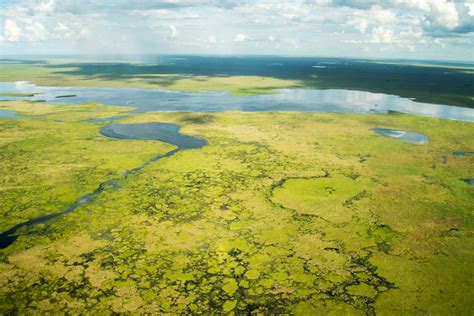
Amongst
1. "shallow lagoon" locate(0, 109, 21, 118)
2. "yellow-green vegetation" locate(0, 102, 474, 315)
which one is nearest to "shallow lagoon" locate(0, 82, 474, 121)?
"shallow lagoon" locate(0, 109, 21, 118)

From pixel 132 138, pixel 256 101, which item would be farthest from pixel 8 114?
pixel 256 101

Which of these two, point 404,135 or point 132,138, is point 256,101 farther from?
point 132,138

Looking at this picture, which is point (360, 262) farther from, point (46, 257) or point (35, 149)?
point (35, 149)

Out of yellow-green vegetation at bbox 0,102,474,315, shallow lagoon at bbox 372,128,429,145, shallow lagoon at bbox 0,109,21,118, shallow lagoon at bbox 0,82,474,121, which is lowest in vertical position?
yellow-green vegetation at bbox 0,102,474,315

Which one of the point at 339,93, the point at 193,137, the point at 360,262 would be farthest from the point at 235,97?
the point at 360,262

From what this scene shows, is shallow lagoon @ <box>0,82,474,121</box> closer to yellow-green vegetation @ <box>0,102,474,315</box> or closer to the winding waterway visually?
the winding waterway

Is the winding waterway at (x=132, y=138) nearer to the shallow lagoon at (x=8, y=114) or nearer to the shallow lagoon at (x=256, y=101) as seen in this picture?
the shallow lagoon at (x=256, y=101)
